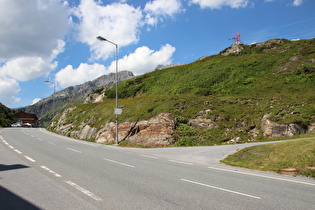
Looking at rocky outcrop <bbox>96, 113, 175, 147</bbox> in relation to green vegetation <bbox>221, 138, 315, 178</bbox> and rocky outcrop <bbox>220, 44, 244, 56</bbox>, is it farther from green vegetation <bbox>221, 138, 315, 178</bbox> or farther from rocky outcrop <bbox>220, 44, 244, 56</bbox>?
rocky outcrop <bbox>220, 44, 244, 56</bbox>

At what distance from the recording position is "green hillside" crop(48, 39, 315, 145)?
19.6 m

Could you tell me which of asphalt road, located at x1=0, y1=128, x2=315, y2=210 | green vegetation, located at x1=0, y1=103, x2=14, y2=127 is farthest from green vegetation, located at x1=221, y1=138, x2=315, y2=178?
green vegetation, located at x1=0, y1=103, x2=14, y2=127

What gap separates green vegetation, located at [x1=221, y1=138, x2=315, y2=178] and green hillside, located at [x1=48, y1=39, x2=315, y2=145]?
22.8 ft

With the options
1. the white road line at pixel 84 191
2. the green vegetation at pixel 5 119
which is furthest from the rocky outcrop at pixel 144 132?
the green vegetation at pixel 5 119

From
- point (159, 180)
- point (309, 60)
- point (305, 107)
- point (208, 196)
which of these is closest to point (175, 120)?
point (305, 107)

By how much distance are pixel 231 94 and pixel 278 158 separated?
70.6ft

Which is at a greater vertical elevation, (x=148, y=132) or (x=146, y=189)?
(x=148, y=132)

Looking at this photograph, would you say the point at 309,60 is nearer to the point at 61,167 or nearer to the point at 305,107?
the point at 305,107

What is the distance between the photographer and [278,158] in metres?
9.89

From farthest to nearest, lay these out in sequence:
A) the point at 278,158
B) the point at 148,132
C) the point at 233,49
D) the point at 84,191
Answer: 1. the point at 233,49
2. the point at 148,132
3. the point at 278,158
4. the point at 84,191

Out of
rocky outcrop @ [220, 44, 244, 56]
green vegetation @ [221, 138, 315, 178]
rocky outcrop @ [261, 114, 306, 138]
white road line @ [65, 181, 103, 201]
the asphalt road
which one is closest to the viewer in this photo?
the asphalt road

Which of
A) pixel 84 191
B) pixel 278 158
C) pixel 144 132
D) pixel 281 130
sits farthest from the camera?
pixel 144 132

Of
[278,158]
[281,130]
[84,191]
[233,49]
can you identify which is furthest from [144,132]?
[233,49]

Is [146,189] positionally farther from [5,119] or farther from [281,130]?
[5,119]
